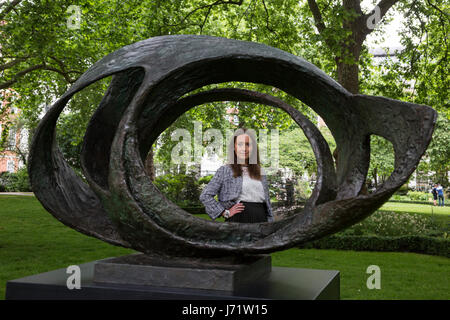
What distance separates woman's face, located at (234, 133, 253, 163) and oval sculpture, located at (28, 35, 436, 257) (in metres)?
0.52

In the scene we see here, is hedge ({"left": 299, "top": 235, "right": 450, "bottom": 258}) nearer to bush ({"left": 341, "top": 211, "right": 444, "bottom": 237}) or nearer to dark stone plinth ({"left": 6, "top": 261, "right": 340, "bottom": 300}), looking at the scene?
bush ({"left": 341, "top": 211, "right": 444, "bottom": 237})

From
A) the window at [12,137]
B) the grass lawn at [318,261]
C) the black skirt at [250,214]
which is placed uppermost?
the window at [12,137]

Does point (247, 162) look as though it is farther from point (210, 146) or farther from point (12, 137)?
point (12, 137)

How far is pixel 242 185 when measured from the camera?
497 cm

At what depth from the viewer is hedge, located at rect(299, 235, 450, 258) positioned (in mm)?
10633

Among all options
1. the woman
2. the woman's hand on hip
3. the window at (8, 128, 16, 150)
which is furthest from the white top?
the window at (8, 128, 16, 150)

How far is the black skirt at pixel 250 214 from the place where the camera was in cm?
494

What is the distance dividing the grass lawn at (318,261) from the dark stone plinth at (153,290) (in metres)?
2.60

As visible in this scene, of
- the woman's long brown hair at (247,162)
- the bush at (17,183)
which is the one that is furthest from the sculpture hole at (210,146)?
the bush at (17,183)

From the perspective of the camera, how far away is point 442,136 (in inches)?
1211

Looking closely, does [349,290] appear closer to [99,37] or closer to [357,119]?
[357,119]

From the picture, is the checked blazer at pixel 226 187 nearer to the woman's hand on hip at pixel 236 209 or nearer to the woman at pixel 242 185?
the woman at pixel 242 185
